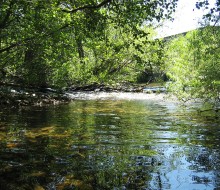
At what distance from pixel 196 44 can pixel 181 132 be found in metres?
10.6

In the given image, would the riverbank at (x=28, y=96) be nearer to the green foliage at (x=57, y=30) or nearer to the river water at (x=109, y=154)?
the green foliage at (x=57, y=30)

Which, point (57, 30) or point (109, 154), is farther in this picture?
point (57, 30)

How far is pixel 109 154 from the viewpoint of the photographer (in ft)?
25.0

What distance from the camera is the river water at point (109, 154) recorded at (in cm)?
568

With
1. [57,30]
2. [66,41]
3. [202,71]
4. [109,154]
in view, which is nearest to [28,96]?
[66,41]

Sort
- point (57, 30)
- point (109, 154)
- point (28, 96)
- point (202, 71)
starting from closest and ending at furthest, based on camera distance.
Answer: point (109, 154) → point (57, 30) → point (202, 71) → point (28, 96)

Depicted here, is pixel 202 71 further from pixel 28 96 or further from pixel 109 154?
pixel 28 96

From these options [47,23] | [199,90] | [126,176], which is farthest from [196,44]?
[126,176]

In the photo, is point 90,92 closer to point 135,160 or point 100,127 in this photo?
point 100,127

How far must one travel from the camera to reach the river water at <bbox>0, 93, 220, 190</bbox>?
568 centimetres

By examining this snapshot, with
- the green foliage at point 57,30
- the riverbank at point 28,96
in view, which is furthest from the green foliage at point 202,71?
the riverbank at point 28,96

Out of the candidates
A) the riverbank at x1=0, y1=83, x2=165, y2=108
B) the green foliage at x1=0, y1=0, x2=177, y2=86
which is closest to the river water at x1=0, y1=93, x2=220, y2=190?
the green foliage at x1=0, y1=0, x2=177, y2=86

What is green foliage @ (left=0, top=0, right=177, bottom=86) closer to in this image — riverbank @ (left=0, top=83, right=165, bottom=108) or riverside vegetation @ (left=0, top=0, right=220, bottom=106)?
riverside vegetation @ (left=0, top=0, right=220, bottom=106)

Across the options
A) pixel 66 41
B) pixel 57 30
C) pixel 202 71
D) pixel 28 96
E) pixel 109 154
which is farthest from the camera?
pixel 28 96
